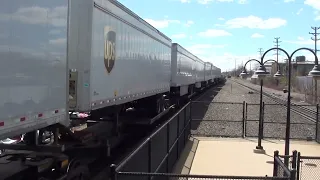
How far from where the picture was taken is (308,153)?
12.5m

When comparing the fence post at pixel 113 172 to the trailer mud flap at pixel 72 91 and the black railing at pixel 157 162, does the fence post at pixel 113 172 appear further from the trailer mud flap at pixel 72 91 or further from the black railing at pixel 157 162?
the trailer mud flap at pixel 72 91

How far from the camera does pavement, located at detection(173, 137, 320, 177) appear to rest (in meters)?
9.76

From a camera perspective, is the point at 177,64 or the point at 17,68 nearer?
the point at 17,68

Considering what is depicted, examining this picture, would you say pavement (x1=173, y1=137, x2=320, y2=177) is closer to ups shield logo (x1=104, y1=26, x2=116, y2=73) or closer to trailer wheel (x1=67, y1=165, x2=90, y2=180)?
trailer wheel (x1=67, y1=165, x2=90, y2=180)

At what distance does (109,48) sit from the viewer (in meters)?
8.91

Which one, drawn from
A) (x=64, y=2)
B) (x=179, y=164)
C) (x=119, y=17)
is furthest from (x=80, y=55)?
(x=179, y=164)

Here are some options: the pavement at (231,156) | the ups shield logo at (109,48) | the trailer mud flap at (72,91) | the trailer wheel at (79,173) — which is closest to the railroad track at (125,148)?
the trailer wheel at (79,173)

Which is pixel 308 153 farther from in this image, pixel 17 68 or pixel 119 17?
pixel 17 68

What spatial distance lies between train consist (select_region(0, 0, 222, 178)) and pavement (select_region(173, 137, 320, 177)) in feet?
7.92

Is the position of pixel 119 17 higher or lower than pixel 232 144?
higher

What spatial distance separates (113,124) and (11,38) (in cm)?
678

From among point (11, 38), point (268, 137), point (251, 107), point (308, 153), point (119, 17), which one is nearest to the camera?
point (11, 38)

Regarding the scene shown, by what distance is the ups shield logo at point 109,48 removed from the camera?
28.2 feet

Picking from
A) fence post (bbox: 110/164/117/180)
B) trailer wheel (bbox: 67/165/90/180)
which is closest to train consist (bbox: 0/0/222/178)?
trailer wheel (bbox: 67/165/90/180)
